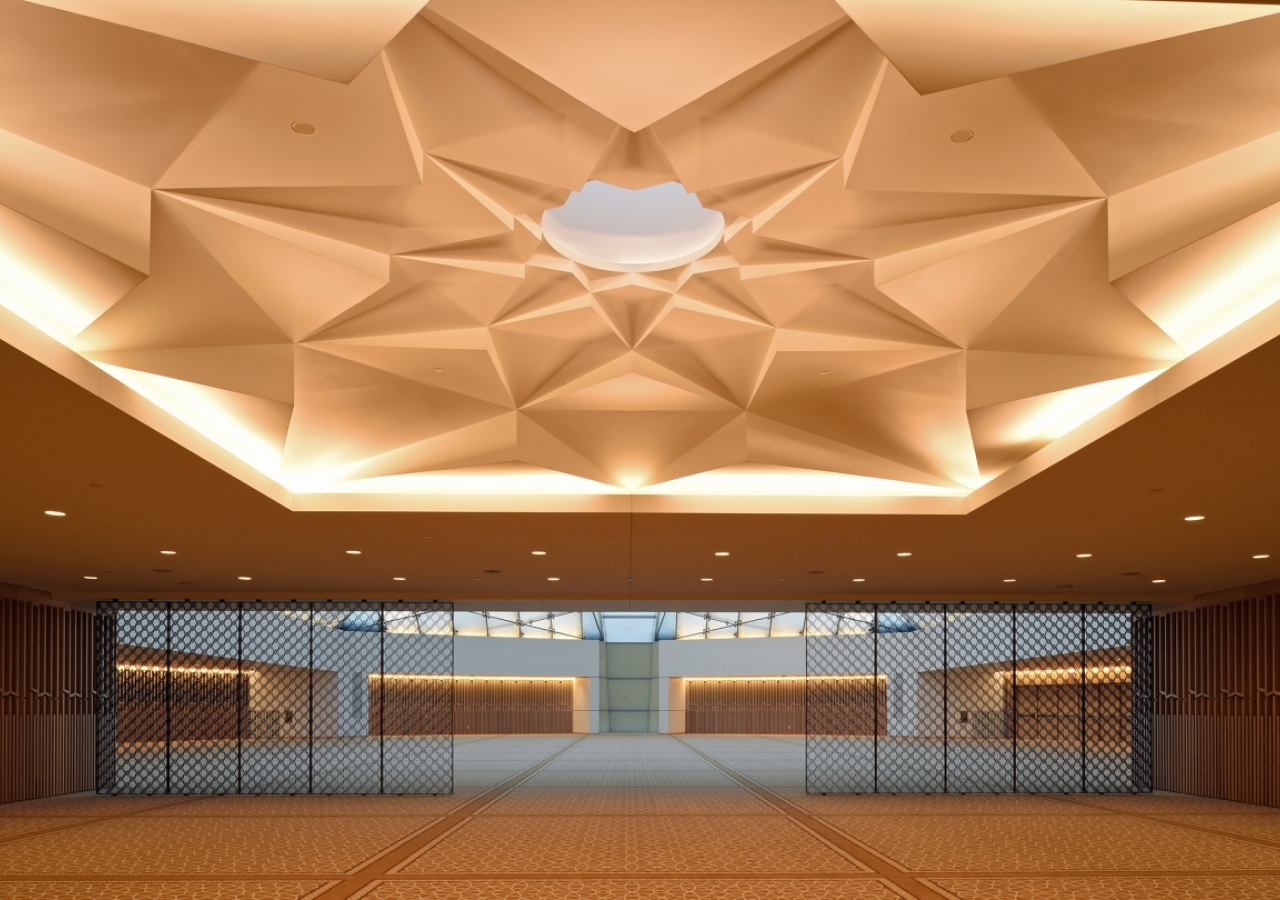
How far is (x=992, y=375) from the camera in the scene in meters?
7.73

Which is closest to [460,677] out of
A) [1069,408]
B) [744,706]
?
[744,706]

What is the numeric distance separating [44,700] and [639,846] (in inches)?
375

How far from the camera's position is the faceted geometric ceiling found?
4.38 meters

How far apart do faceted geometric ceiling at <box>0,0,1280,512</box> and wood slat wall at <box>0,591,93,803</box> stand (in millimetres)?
7376

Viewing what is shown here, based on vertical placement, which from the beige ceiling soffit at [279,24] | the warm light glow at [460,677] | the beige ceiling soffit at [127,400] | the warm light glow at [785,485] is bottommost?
the warm light glow at [460,677]

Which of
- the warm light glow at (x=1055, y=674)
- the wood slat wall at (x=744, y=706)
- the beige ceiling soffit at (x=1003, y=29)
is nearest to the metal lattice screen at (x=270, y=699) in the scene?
the wood slat wall at (x=744, y=706)

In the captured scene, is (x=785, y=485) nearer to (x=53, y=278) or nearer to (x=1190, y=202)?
(x=1190, y=202)

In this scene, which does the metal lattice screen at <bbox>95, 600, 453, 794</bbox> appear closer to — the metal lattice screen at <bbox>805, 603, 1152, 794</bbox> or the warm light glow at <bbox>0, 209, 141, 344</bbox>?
the metal lattice screen at <bbox>805, 603, 1152, 794</bbox>

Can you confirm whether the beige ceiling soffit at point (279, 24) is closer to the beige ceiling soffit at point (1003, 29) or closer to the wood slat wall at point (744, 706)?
the beige ceiling soffit at point (1003, 29)

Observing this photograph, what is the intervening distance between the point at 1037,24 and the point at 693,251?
3.17 metres

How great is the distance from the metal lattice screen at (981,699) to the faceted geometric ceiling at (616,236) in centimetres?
711

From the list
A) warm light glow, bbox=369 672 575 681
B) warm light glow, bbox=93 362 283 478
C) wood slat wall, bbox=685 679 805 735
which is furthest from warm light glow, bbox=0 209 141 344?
wood slat wall, bbox=685 679 805 735

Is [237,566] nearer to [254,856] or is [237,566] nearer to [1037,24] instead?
[254,856]

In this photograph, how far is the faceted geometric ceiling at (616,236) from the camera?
14.4 ft
